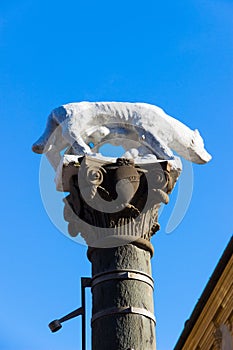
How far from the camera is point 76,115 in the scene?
6156 millimetres

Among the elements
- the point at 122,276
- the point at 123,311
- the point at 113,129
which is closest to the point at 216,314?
the point at 113,129

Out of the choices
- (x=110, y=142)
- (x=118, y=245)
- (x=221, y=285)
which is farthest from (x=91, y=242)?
(x=221, y=285)

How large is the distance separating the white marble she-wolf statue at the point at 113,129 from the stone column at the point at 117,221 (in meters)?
0.16

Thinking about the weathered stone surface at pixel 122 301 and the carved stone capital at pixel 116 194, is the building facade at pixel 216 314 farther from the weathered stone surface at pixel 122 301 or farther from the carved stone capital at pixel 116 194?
the weathered stone surface at pixel 122 301

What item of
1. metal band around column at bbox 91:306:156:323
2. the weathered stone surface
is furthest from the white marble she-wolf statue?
metal band around column at bbox 91:306:156:323

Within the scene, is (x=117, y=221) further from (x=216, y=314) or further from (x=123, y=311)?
(x=216, y=314)

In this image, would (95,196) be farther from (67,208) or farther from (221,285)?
(221,285)

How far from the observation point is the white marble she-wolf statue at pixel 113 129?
242 inches

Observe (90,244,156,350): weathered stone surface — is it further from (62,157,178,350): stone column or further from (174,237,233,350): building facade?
(174,237,233,350): building facade

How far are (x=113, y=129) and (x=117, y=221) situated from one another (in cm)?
53

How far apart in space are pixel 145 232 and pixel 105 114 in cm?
71

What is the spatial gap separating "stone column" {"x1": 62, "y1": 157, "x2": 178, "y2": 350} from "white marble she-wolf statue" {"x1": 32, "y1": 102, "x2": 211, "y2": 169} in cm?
16

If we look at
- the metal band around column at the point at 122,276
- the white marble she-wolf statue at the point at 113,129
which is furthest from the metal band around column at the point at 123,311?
the white marble she-wolf statue at the point at 113,129

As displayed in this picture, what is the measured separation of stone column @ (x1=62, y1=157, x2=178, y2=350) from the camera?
5.82 meters
